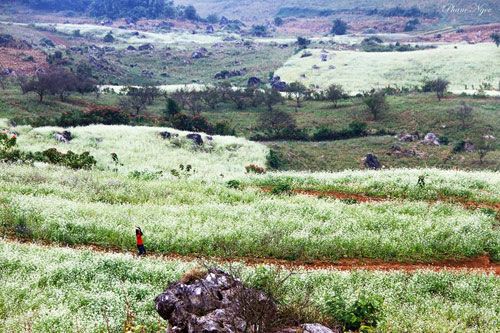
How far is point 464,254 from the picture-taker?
47.8ft

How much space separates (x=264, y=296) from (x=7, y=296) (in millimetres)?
6686

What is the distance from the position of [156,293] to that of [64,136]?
3435 cm

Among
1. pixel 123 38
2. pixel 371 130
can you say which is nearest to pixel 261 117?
pixel 371 130

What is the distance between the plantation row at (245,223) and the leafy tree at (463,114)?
48066 millimetres

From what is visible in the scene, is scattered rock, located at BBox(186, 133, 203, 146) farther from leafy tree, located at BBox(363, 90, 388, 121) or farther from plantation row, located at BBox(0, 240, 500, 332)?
leafy tree, located at BBox(363, 90, 388, 121)

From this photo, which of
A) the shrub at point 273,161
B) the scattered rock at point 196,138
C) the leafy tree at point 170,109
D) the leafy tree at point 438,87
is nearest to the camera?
the shrub at point 273,161

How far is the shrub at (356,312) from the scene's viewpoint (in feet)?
28.1

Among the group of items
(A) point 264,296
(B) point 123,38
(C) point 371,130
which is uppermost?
(B) point 123,38

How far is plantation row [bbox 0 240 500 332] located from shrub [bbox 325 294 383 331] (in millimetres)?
32

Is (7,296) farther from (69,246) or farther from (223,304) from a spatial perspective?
(223,304)

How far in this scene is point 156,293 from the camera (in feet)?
34.1

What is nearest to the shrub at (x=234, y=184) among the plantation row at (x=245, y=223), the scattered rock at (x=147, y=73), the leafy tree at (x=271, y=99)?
the plantation row at (x=245, y=223)

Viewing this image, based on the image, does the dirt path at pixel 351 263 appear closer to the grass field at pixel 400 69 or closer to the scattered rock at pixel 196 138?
the scattered rock at pixel 196 138

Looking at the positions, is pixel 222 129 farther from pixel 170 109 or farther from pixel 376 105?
pixel 376 105
